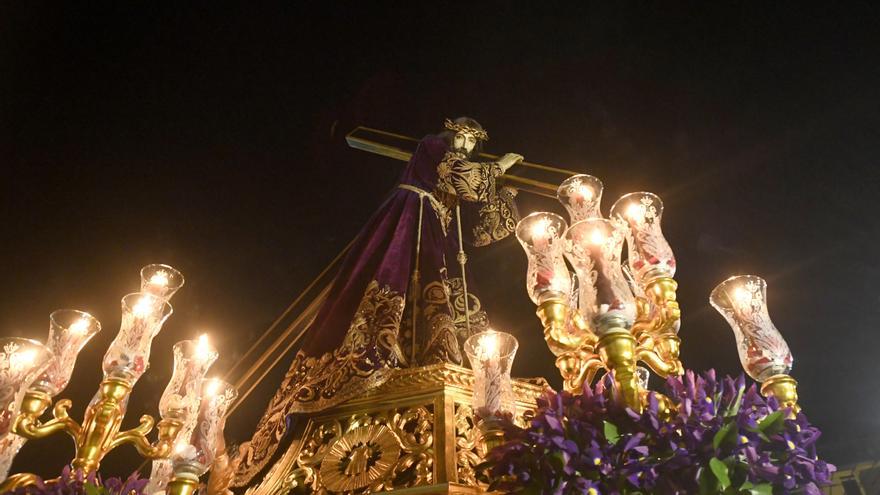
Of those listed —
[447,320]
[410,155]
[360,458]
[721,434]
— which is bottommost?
[721,434]

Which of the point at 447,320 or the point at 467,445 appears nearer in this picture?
the point at 467,445

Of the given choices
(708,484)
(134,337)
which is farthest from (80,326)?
(708,484)

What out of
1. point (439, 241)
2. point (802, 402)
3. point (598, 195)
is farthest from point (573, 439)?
point (802, 402)

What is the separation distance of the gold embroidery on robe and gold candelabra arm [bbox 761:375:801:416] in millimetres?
1427

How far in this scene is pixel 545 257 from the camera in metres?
2.33

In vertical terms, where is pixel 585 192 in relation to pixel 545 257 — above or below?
above

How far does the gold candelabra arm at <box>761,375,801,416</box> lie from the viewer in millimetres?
1990

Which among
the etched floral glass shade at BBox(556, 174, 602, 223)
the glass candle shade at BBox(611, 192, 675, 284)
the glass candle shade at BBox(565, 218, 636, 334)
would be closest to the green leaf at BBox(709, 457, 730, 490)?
the glass candle shade at BBox(565, 218, 636, 334)

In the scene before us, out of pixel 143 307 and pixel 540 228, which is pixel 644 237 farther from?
pixel 143 307

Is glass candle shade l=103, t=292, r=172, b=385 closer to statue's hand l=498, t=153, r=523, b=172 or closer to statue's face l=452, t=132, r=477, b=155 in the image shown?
statue's face l=452, t=132, r=477, b=155

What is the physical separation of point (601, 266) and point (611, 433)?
0.58m

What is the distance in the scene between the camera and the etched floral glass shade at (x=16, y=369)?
2.37 m

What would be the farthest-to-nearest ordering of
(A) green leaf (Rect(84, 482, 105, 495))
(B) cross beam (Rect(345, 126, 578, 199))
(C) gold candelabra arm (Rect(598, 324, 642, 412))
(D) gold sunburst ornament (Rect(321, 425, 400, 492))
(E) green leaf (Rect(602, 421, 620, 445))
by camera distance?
(B) cross beam (Rect(345, 126, 578, 199)) → (D) gold sunburst ornament (Rect(321, 425, 400, 492)) → (A) green leaf (Rect(84, 482, 105, 495)) → (C) gold candelabra arm (Rect(598, 324, 642, 412)) → (E) green leaf (Rect(602, 421, 620, 445))

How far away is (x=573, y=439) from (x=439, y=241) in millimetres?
1973
